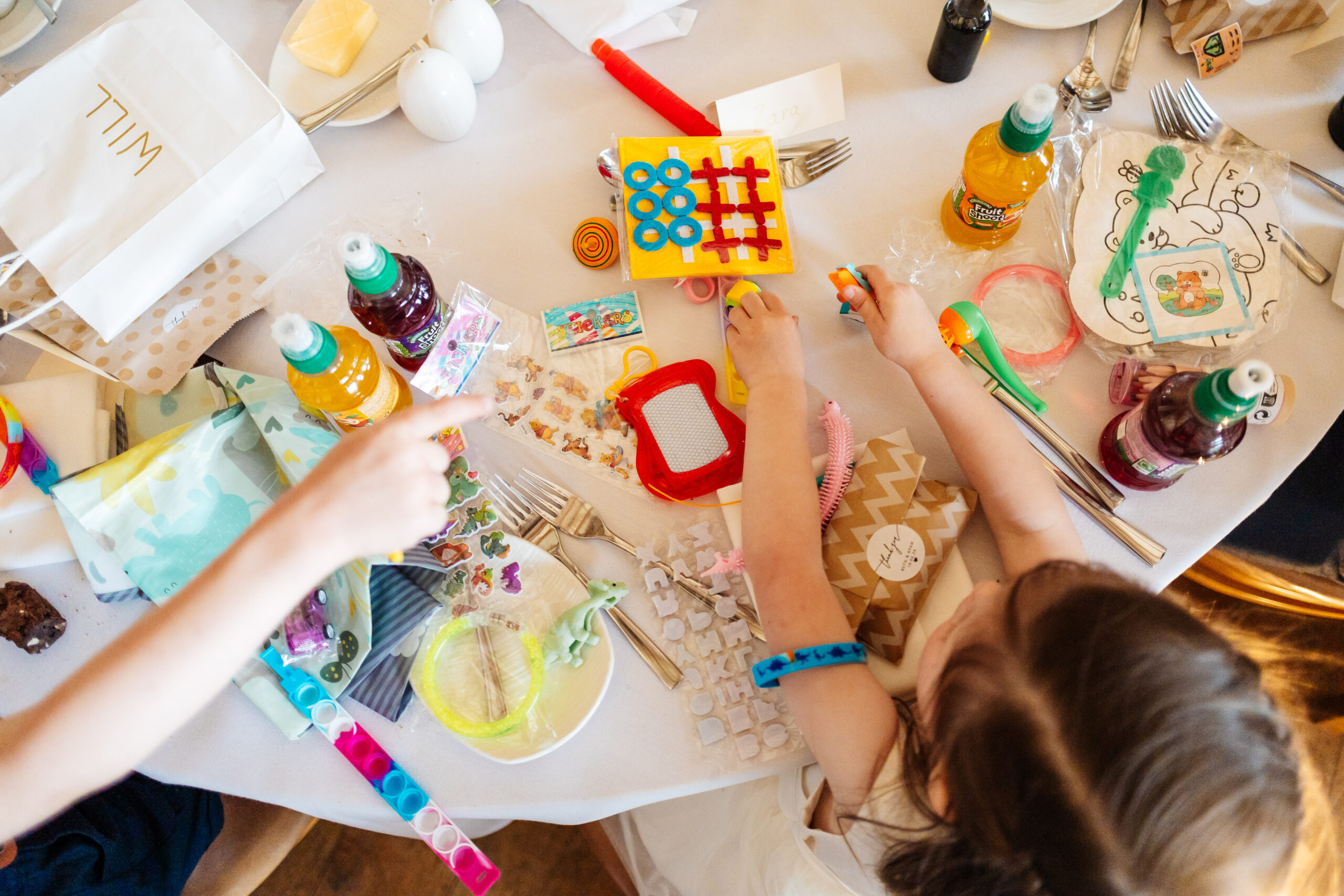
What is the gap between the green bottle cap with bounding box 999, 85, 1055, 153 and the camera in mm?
702

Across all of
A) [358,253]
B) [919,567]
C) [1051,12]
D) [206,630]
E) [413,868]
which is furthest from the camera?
[413,868]

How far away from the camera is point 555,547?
2.47 feet

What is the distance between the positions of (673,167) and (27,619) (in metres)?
0.78

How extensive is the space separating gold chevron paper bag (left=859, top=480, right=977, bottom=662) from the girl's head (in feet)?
Answer: 0.35

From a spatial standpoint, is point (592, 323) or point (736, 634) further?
point (592, 323)

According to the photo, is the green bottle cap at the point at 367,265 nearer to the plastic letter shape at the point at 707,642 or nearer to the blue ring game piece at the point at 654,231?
the blue ring game piece at the point at 654,231

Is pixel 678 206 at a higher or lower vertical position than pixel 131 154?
lower

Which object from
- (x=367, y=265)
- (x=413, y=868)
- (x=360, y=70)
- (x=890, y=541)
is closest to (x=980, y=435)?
(x=890, y=541)

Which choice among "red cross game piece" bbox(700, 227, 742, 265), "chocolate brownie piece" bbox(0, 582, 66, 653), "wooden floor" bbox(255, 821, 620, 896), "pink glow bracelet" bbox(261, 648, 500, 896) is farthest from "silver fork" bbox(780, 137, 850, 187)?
"wooden floor" bbox(255, 821, 620, 896)

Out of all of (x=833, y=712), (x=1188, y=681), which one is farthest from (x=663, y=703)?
(x=1188, y=681)

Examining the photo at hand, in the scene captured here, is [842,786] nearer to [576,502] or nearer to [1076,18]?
[576,502]

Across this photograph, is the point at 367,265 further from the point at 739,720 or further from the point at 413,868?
the point at 413,868

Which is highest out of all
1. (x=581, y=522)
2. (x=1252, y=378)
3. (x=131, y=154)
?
→ (x=131, y=154)

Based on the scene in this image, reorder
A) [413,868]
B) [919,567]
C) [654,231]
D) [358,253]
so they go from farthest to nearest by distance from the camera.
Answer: [413,868] < [654,231] < [919,567] < [358,253]
